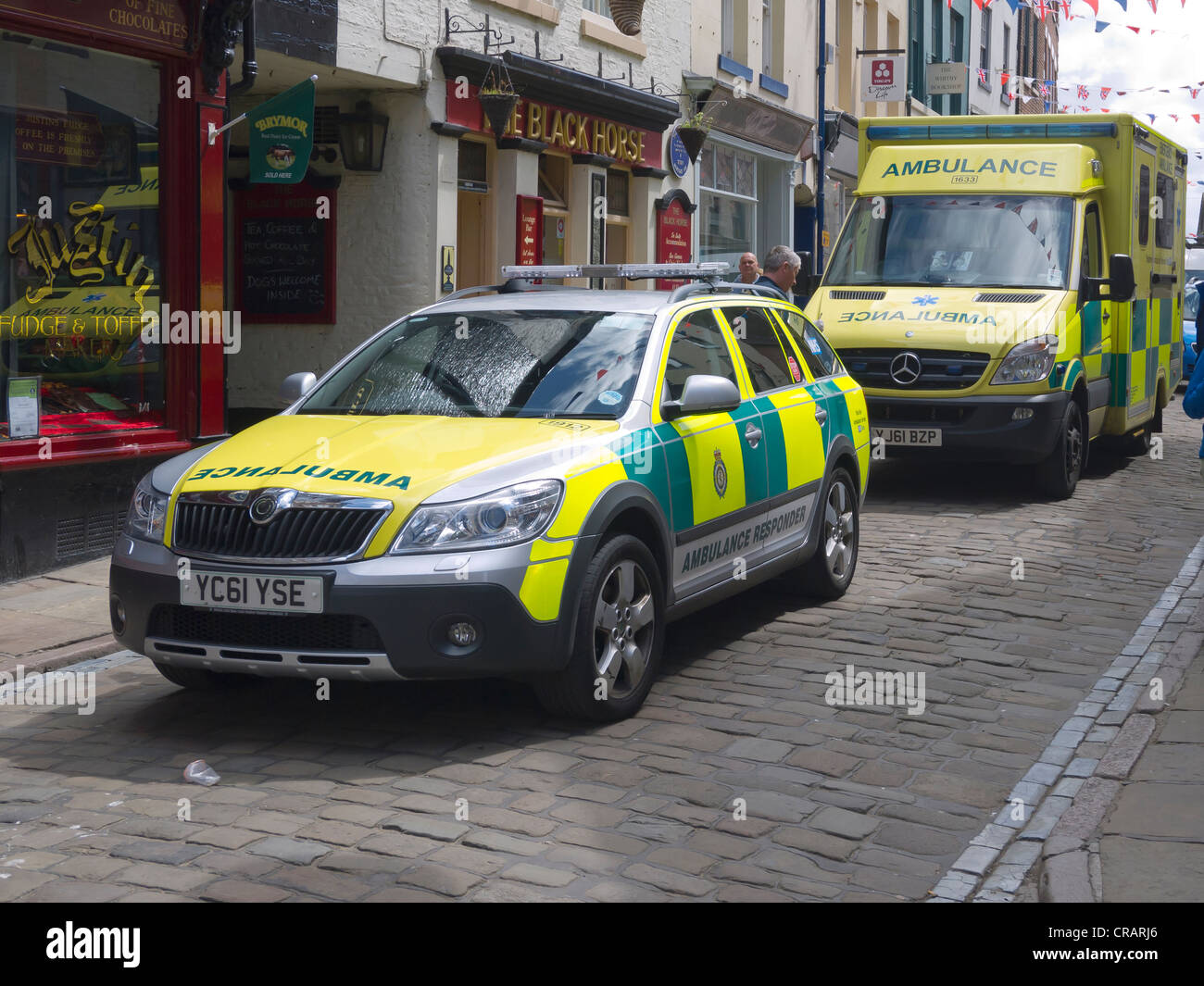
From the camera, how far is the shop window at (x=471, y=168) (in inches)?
616

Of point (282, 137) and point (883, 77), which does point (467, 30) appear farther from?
point (883, 77)

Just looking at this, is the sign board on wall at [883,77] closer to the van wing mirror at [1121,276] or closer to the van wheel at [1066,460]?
the van wing mirror at [1121,276]

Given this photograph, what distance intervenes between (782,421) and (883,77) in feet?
64.1

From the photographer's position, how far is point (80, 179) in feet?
33.8

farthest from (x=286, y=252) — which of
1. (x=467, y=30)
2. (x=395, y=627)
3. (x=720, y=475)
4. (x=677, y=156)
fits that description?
(x=395, y=627)

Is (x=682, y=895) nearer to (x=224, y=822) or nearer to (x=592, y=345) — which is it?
(x=224, y=822)

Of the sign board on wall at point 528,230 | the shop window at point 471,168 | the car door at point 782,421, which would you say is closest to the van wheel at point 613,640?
the car door at point 782,421

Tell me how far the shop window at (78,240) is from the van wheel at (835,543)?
4.70 m

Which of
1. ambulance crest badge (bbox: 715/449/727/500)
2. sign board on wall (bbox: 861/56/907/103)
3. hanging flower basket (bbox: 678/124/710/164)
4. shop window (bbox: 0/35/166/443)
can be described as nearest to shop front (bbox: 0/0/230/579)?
shop window (bbox: 0/35/166/443)

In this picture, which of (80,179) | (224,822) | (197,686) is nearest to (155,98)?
(80,179)

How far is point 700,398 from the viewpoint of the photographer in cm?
670

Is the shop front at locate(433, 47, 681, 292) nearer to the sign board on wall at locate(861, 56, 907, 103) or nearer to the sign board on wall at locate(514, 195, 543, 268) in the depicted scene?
the sign board on wall at locate(514, 195, 543, 268)

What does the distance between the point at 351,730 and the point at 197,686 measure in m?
0.92
